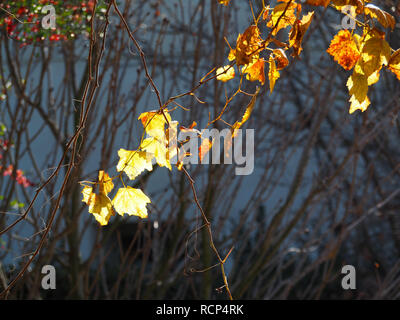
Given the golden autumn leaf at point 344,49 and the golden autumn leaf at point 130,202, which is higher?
the golden autumn leaf at point 344,49

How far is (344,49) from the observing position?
43.0 inches

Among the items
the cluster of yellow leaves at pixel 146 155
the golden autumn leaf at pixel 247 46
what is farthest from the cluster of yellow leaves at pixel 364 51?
the cluster of yellow leaves at pixel 146 155

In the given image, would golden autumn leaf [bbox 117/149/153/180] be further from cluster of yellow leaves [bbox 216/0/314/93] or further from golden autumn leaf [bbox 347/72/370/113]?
golden autumn leaf [bbox 347/72/370/113]

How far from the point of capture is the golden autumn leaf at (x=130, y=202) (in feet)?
3.76

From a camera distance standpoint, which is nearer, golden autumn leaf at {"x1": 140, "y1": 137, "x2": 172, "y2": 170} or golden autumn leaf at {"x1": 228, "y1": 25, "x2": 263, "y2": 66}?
golden autumn leaf at {"x1": 228, "y1": 25, "x2": 263, "y2": 66}

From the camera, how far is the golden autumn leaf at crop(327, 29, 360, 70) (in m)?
1.09

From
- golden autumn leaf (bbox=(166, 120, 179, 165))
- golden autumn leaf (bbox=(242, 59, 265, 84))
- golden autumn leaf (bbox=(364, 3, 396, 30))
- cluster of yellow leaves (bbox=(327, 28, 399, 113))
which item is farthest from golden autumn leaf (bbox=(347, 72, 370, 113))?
golden autumn leaf (bbox=(166, 120, 179, 165))

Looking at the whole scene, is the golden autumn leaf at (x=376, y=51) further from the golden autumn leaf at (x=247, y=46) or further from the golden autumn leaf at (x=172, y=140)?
the golden autumn leaf at (x=172, y=140)

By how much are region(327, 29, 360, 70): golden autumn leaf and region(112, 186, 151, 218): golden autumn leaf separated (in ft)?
1.51

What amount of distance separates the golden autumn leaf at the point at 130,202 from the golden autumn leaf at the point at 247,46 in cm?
33

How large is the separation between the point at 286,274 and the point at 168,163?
4.08 m

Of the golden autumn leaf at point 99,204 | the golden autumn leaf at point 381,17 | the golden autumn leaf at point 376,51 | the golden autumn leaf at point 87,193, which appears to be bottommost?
the golden autumn leaf at point 99,204

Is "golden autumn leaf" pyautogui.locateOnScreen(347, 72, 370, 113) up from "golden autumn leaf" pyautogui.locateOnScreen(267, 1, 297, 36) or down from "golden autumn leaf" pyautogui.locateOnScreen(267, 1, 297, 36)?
down

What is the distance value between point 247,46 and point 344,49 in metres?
0.19
